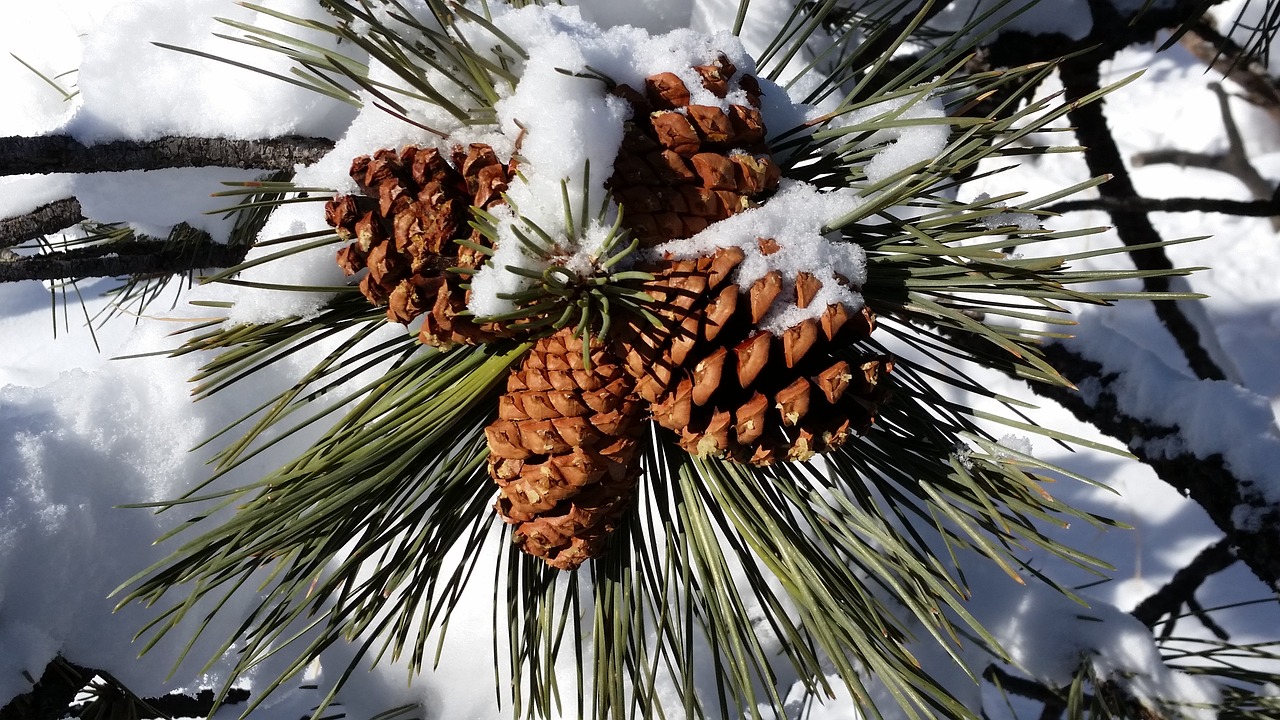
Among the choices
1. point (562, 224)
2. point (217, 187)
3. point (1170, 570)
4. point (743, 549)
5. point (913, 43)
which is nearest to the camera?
point (562, 224)

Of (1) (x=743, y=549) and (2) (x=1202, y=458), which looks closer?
(1) (x=743, y=549)

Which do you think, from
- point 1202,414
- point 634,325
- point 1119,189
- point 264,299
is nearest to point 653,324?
point 634,325

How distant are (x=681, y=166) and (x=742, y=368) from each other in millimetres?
97

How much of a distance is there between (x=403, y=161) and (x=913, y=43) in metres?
0.88

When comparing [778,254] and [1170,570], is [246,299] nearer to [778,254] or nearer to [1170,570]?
[778,254]

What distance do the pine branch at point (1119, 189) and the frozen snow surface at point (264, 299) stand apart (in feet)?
0.34

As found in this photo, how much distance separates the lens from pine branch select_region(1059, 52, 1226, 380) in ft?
2.93

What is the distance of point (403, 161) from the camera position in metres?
0.37

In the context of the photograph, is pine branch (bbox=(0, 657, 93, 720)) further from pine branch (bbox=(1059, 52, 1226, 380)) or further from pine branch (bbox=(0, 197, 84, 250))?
pine branch (bbox=(1059, 52, 1226, 380))

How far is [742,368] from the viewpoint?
1.16 feet

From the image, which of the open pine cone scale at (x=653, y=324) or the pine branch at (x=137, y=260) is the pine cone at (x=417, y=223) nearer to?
the open pine cone scale at (x=653, y=324)

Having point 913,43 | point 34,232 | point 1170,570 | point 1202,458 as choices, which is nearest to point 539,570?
point 34,232

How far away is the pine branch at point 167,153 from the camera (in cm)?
44

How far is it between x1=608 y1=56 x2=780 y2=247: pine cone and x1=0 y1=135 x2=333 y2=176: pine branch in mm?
198
